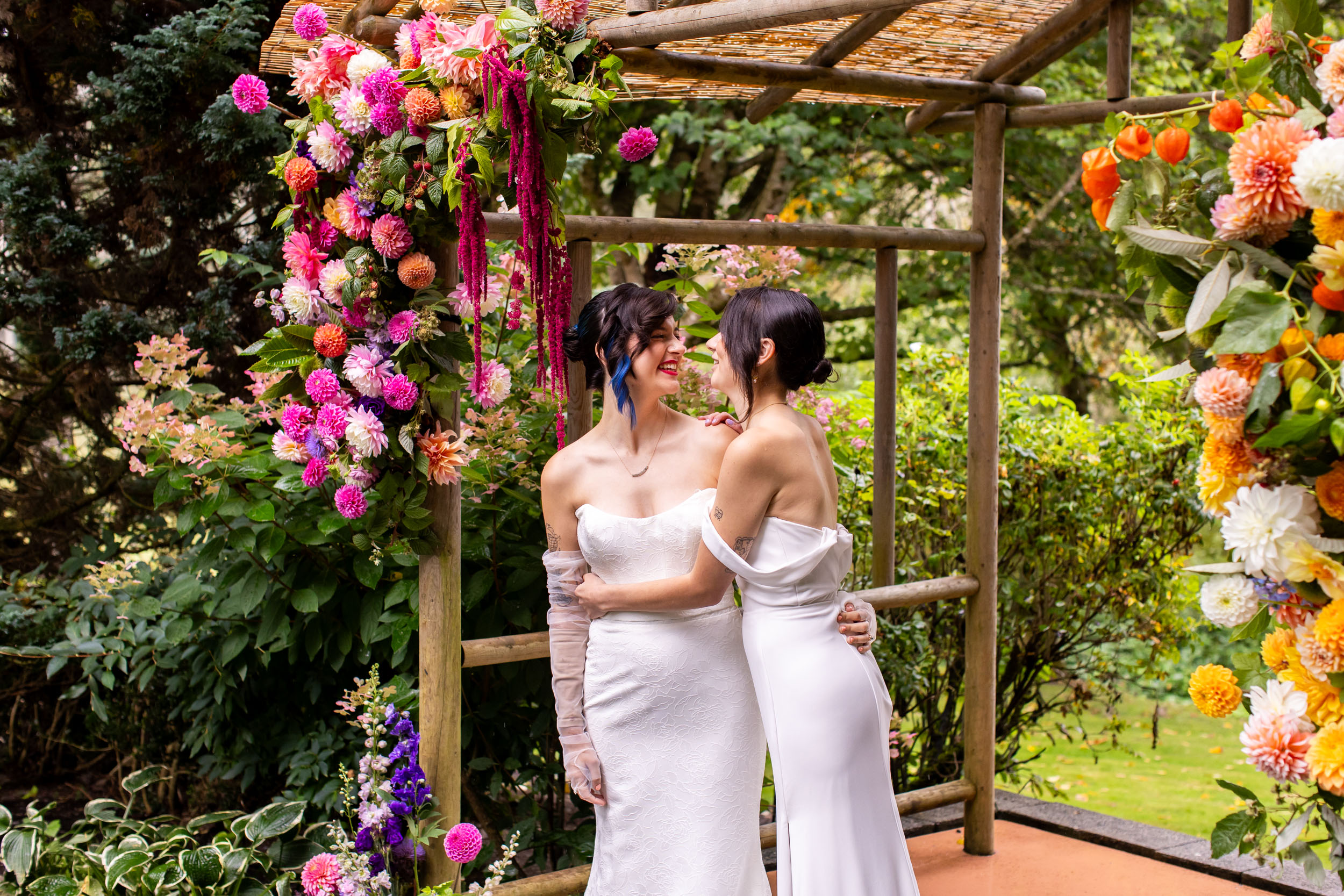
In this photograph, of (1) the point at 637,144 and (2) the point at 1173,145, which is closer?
(2) the point at 1173,145

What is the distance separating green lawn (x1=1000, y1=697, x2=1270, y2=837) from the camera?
16.8ft

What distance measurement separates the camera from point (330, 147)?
92.7 inches

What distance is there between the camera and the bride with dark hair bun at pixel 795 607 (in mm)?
2299

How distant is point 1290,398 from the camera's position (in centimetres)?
141

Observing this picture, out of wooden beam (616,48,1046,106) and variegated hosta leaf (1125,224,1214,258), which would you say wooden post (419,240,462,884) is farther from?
variegated hosta leaf (1125,224,1214,258)

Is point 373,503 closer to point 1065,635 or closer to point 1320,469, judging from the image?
point 1320,469

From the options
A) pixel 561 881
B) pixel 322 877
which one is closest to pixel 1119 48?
pixel 561 881

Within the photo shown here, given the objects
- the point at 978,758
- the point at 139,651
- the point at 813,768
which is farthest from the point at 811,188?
the point at 813,768

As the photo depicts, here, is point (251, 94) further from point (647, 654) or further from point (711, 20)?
point (647, 654)

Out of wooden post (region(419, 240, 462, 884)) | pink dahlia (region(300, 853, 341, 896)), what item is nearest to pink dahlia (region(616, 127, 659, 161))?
wooden post (region(419, 240, 462, 884))

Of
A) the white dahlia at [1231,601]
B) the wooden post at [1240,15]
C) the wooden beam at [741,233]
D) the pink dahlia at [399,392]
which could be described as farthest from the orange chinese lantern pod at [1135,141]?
the wooden post at [1240,15]

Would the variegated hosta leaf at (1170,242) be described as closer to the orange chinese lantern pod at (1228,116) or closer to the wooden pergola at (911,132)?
the orange chinese lantern pod at (1228,116)

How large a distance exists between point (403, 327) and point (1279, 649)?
1.78 m

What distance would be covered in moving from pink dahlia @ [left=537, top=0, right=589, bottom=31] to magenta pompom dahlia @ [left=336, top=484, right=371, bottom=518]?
1.09m
